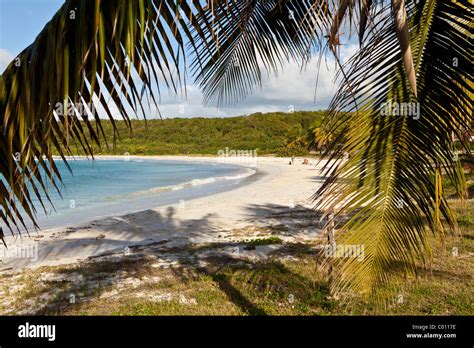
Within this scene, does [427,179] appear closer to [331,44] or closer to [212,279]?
[331,44]

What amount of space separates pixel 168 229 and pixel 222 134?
52506mm

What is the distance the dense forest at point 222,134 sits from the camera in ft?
171

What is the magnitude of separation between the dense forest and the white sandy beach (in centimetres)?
3273

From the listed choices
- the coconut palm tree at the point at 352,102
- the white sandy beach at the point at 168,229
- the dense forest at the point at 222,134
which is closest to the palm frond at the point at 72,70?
the coconut palm tree at the point at 352,102

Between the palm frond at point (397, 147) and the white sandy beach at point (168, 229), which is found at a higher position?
the palm frond at point (397, 147)

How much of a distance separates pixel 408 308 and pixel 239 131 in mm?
54702

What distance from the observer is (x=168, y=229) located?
9.51 m

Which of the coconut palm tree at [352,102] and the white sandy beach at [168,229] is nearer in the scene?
the coconut palm tree at [352,102]

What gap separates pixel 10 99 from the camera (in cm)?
139

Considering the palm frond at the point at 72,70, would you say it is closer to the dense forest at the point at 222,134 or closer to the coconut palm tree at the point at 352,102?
the coconut palm tree at the point at 352,102

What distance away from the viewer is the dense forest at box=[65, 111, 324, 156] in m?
52.1

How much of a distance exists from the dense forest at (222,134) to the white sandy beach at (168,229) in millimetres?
32732

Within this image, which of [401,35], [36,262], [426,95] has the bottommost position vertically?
[36,262]
